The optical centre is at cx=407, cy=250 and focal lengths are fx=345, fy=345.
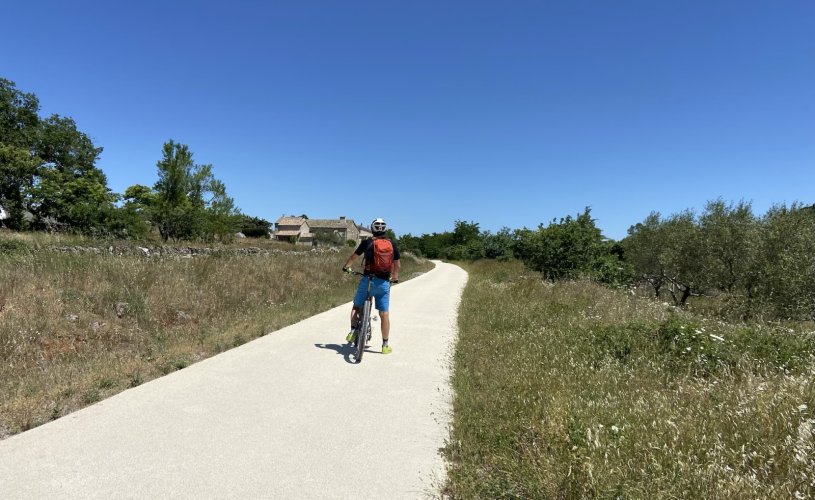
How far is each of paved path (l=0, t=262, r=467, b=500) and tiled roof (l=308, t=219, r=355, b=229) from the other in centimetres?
8485

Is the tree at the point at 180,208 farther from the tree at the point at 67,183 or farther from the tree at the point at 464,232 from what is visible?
the tree at the point at 464,232

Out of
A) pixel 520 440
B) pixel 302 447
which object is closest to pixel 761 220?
pixel 520 440

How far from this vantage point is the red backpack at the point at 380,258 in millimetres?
5531

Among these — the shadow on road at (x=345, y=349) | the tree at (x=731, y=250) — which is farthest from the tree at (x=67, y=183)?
the tree at (x=731, y=250)

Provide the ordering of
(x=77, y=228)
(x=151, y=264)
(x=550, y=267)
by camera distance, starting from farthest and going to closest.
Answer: (x=77, y=228) < (x=550, y=267) < (x=151, y=264)

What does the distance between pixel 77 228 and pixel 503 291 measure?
2329 centimetres

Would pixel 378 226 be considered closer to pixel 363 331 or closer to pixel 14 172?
pixel 363 331

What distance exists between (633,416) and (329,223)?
297 ft

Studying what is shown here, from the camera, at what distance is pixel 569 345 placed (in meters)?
5.96

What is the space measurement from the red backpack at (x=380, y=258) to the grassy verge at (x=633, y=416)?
195 centimetres

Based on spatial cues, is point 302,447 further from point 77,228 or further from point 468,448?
point 77,228

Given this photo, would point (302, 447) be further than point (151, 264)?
No

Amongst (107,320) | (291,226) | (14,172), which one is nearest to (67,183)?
(14,172)

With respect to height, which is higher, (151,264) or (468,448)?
(151,264)
